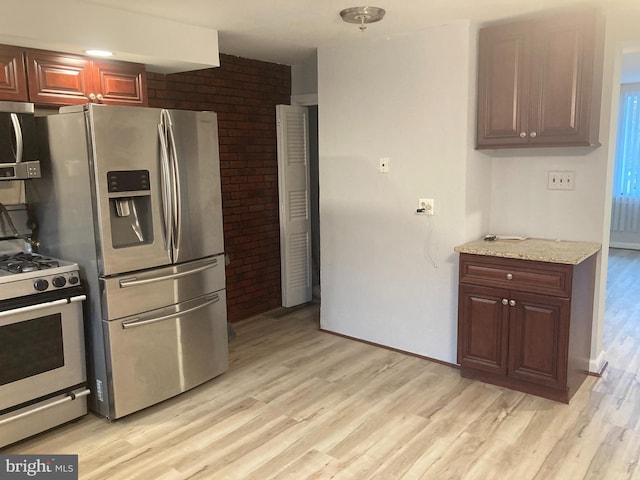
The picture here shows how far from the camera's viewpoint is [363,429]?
110 inches

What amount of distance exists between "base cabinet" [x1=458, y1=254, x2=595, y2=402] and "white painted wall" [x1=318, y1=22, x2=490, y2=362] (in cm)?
29

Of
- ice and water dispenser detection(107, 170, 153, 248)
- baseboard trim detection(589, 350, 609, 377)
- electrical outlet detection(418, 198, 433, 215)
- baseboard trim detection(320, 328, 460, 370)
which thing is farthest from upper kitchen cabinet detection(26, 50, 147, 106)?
baseboard trim detection(589, 350, 609, 377)

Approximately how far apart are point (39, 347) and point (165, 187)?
1023 millimetres

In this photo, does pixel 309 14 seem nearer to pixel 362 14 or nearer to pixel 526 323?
pixel 362 14

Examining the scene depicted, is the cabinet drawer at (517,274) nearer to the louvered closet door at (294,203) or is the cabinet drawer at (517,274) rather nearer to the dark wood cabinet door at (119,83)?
the louvered closet door at (294,203)

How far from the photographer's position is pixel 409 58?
3.51 meters

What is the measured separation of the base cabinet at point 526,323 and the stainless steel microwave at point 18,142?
2.48 m

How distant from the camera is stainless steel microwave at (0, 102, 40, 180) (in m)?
2.65

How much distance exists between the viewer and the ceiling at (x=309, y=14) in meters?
2.81

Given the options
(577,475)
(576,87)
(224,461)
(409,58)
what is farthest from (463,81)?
(224,461)

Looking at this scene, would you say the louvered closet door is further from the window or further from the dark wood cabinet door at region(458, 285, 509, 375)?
the window

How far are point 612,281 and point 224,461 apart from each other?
4854 millimetres

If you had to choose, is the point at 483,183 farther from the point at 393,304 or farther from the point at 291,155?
the point at 291,155

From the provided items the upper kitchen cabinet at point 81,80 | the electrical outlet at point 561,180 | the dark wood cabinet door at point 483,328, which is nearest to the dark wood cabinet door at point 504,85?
the electrical outlet at point 561,180
